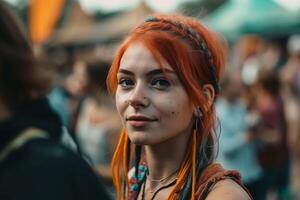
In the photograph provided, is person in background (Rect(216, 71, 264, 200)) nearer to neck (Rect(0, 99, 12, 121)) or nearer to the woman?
the woman

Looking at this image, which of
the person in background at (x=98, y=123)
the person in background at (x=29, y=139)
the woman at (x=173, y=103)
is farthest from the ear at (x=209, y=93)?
the person in background at (x=98, y=123)

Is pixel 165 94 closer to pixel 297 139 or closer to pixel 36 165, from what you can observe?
pixel 36 165

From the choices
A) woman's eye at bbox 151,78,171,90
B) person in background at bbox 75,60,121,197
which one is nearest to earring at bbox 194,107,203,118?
woman's eye at bbox 151,78,171,90

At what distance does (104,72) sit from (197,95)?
3.30 m

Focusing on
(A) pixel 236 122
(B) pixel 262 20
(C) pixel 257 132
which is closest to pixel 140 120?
(A) pixel 236 122

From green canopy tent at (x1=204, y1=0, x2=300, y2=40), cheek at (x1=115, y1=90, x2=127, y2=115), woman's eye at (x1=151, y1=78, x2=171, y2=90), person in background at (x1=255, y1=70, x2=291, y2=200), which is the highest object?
woman's eye at (x1=151, y1=78, x2=171, y2=90)

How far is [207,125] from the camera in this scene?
2.67m

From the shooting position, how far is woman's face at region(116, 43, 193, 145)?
2.55 metres

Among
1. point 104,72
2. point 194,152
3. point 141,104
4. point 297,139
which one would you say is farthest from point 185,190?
point 297,139

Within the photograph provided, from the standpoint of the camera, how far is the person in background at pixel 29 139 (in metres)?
2.11

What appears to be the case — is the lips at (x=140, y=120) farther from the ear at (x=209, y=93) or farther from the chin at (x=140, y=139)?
the ear at (x=209, y=93)

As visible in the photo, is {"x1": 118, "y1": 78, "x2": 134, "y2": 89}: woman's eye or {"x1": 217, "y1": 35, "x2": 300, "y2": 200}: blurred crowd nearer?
{"x1": 118, "y1": 78, "x2": 134, "y2": 89}: woman's eye

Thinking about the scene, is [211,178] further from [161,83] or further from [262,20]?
[262,20]

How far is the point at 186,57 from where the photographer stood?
2.58 m
